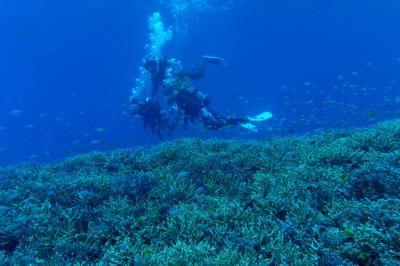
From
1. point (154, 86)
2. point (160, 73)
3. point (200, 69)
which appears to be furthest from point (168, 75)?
point (200, 69)

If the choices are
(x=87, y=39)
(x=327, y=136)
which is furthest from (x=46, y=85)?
(x=327, y=136)

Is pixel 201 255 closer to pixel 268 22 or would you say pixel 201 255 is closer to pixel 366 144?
pixel 366 144

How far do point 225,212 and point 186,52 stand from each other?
94785 mm

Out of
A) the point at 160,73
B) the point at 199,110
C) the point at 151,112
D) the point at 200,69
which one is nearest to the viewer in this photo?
the point at 199,110

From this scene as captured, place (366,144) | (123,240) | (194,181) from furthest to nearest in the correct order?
(366,144), (194,181), (123,240)

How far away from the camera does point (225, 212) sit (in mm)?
4867

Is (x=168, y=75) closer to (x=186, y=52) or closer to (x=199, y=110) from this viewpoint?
(x=199, y=110)

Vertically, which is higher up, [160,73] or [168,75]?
[160,73]

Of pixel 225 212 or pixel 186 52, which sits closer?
pixel 225 212

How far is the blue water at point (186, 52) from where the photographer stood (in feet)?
185

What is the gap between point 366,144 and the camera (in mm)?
6996

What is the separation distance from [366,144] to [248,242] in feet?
13.0

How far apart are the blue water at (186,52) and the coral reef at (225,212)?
105 ft

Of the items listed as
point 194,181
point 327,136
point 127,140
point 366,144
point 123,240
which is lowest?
point 123,240
